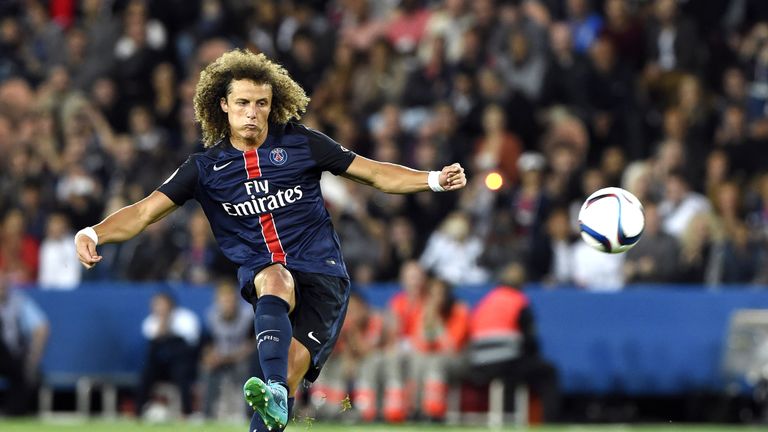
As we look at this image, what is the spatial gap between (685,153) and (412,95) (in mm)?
3423

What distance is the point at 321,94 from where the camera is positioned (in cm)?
1898

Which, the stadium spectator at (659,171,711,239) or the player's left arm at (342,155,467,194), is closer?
the player's left arm at (342,155,467,194)

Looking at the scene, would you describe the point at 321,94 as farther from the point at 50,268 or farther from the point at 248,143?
the point at 248,143

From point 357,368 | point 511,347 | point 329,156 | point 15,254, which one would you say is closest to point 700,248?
point 511,347

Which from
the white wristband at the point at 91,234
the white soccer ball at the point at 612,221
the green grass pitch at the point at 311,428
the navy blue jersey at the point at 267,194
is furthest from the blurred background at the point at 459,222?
the white wristband at the point at 91,234

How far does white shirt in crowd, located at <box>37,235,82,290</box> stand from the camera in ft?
57.8

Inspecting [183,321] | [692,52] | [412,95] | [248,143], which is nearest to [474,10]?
[412,95]

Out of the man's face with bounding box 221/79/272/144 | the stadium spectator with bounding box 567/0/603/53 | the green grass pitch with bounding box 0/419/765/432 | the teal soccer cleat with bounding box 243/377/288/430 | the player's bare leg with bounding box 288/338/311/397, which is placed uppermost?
the stadium spectator with bounding box 567/0/603/53

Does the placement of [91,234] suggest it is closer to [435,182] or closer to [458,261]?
[435,182]

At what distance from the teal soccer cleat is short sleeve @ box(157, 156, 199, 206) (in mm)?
1344

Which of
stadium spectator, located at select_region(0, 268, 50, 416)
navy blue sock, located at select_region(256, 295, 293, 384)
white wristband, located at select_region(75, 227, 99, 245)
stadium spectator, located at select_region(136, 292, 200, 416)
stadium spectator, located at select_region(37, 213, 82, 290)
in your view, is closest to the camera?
navy blue sock, located at select_region(256, 295, 293, 384)

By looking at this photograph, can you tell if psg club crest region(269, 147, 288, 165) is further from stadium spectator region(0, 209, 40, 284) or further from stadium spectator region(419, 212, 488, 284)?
stadium spectator region(0, 209, 40, 284)

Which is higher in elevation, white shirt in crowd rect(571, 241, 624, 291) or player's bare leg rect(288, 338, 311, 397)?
white shirt in crowd rect(571, 241, 624, 291)

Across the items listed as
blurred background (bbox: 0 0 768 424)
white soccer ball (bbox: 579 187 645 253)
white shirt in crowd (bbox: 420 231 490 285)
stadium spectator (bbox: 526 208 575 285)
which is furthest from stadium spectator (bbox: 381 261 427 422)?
white soccer ball (bbox: 579 187 645 253)
